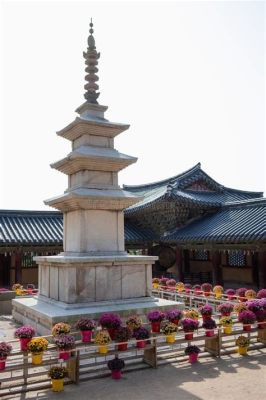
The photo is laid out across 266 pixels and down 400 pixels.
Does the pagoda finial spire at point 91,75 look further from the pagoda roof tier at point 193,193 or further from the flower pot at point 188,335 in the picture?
the pagoda roof tier at point 193,193

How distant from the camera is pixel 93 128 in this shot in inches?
548

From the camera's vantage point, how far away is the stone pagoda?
11945 millimetres

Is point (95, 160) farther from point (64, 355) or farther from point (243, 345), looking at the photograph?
point (243, 345)

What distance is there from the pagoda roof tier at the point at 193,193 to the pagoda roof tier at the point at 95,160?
12.3 metres

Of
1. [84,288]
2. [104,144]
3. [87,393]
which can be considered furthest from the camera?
[104,144]

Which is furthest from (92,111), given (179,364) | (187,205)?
(187,205)

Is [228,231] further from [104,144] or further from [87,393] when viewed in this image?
[87,393]

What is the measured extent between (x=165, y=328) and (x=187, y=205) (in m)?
17.4

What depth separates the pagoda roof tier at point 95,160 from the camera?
13109 millimetres

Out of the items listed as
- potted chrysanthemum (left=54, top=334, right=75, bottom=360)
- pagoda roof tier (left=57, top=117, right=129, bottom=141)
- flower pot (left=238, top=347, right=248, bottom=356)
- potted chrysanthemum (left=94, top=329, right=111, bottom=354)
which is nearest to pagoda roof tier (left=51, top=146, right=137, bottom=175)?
pagoda roof tier (left=57, top=117, right=129, bottom=141)

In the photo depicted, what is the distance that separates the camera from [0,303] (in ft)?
60.2

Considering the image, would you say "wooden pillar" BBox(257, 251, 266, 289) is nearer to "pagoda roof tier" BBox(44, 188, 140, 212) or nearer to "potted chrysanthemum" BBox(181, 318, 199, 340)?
"pagoda roof tier" BBox(44, 188, 140, 212)

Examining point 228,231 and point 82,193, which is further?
point 228,231

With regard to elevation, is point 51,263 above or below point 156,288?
above
